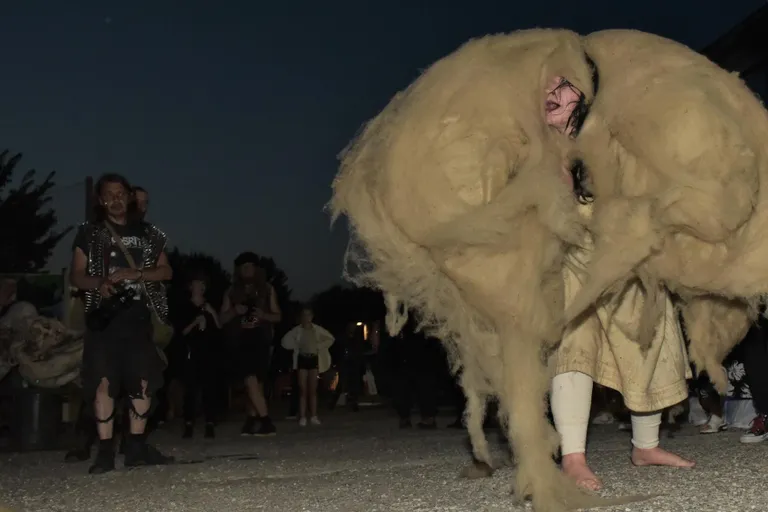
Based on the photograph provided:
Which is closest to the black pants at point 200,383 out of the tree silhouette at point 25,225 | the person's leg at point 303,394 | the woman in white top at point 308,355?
the woman in white top at point 308,355

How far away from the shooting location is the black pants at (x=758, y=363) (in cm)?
685

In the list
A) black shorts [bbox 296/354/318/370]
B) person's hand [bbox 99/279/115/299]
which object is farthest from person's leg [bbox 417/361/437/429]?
person's hand [bbox 99/279/115/299]

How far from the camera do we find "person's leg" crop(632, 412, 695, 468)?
507cm

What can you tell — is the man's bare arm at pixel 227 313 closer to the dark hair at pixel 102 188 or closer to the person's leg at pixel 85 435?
the person's leg at pixel 85 435

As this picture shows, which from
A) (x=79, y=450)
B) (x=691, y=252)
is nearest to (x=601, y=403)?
(x=79, y=450)

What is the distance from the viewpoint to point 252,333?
33.8 ft

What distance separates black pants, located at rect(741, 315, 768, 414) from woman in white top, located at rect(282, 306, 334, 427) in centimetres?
664

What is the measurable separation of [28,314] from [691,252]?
7.20 metres

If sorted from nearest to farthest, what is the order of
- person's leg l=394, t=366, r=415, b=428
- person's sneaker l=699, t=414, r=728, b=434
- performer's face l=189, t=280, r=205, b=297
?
person's sneaker l=699, t=414, r=728, b=434, performer's face l=189, t=280, r=205, b=297, person's leg l=394, t=366, r=415, b=428

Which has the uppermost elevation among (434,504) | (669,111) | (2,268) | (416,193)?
(2,268)

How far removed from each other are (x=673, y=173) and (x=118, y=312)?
3.99 m

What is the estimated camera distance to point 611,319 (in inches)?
183

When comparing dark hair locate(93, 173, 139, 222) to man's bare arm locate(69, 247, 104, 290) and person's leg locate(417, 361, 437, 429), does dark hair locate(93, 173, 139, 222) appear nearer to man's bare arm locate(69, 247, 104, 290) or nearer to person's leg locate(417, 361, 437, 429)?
man's bare arm locate(69, 247, 104, 290)

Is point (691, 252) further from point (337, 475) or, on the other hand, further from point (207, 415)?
point (207, 415)
